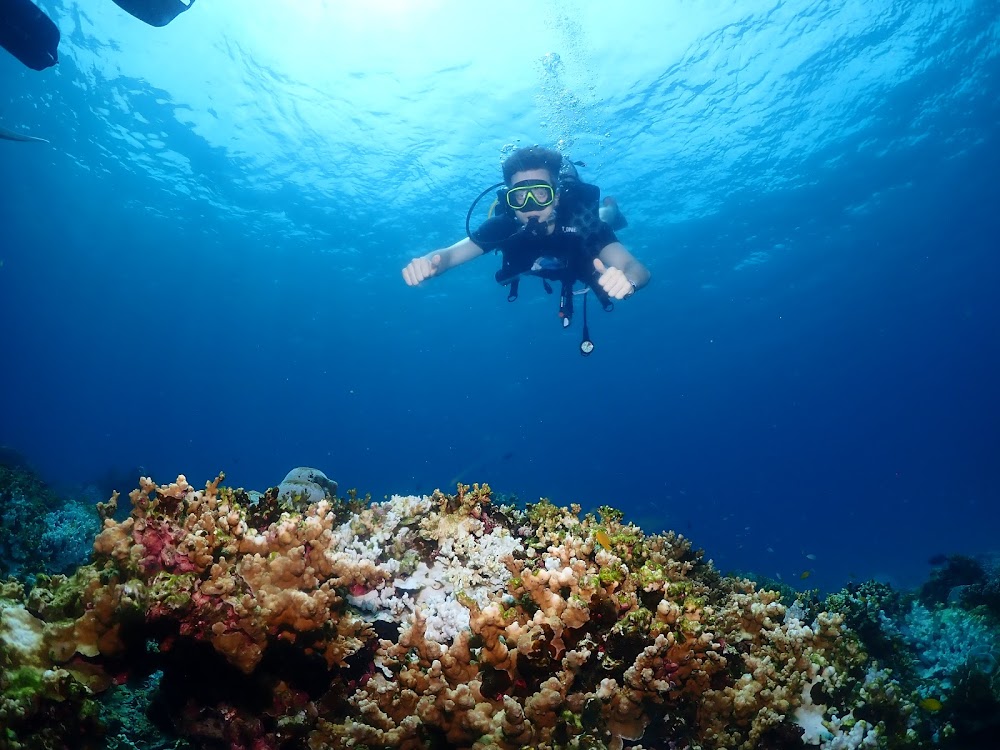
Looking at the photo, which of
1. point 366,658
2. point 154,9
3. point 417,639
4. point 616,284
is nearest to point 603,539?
point 417,639

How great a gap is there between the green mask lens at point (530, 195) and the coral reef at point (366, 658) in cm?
628

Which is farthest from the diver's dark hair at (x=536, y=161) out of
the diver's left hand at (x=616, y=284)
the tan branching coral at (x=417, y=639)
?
the tan branching coral at (x=417, y=639)

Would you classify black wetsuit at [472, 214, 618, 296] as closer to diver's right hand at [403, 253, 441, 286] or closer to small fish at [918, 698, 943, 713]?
diver's right hand at [403, 253, 441, 286]

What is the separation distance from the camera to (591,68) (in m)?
18.5

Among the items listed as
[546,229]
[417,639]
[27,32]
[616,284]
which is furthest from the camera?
[546,229]

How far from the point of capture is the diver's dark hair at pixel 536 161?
27.3 feet

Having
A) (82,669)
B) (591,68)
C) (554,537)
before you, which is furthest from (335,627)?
(591,68)

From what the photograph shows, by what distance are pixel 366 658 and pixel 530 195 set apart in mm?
7040

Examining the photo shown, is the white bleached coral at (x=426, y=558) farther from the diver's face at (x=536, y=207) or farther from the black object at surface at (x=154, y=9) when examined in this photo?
the black object at surface at (x=154, y=9)

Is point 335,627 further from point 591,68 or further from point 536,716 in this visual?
point 591,68

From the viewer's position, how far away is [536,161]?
8320 millimetres

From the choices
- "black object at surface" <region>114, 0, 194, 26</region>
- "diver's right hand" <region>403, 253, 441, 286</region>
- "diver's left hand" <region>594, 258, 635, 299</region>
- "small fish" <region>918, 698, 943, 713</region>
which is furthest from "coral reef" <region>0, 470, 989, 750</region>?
"black object at surface" <region>114, 0, 194, 26</region>

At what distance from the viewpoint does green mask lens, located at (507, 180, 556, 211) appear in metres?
8.01

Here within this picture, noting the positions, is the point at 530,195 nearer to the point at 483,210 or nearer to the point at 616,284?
the point at 616,284
